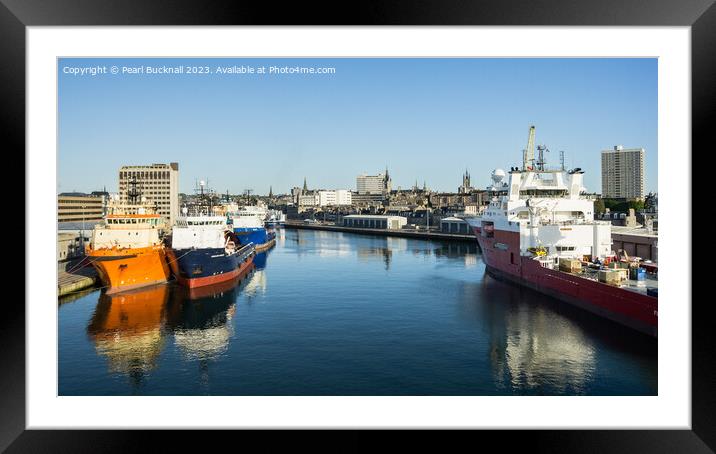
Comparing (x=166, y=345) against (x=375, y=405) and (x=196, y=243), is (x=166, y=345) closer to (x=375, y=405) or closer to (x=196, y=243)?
(x=375, y=405)

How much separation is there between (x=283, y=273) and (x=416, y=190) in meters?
54.7

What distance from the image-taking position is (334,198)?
71.4 metres

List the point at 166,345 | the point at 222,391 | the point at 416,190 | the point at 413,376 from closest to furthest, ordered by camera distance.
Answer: the point at 222,391 < the point at 413,376 < the point at 166,345 < the point at 416,190

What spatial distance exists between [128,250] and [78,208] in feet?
45.5

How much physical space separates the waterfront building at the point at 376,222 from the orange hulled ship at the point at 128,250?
1102 inches

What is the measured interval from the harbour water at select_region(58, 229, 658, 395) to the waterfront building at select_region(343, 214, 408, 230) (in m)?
27.6

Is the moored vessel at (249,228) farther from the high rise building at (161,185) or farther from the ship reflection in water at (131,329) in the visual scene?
the ship reflection in water at (131,329)

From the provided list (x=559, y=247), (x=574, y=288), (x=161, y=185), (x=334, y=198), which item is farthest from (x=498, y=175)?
(x=334, y=198)

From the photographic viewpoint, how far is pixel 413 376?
655 centimetres

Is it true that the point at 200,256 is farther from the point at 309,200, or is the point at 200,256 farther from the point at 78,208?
the point at 309,200
